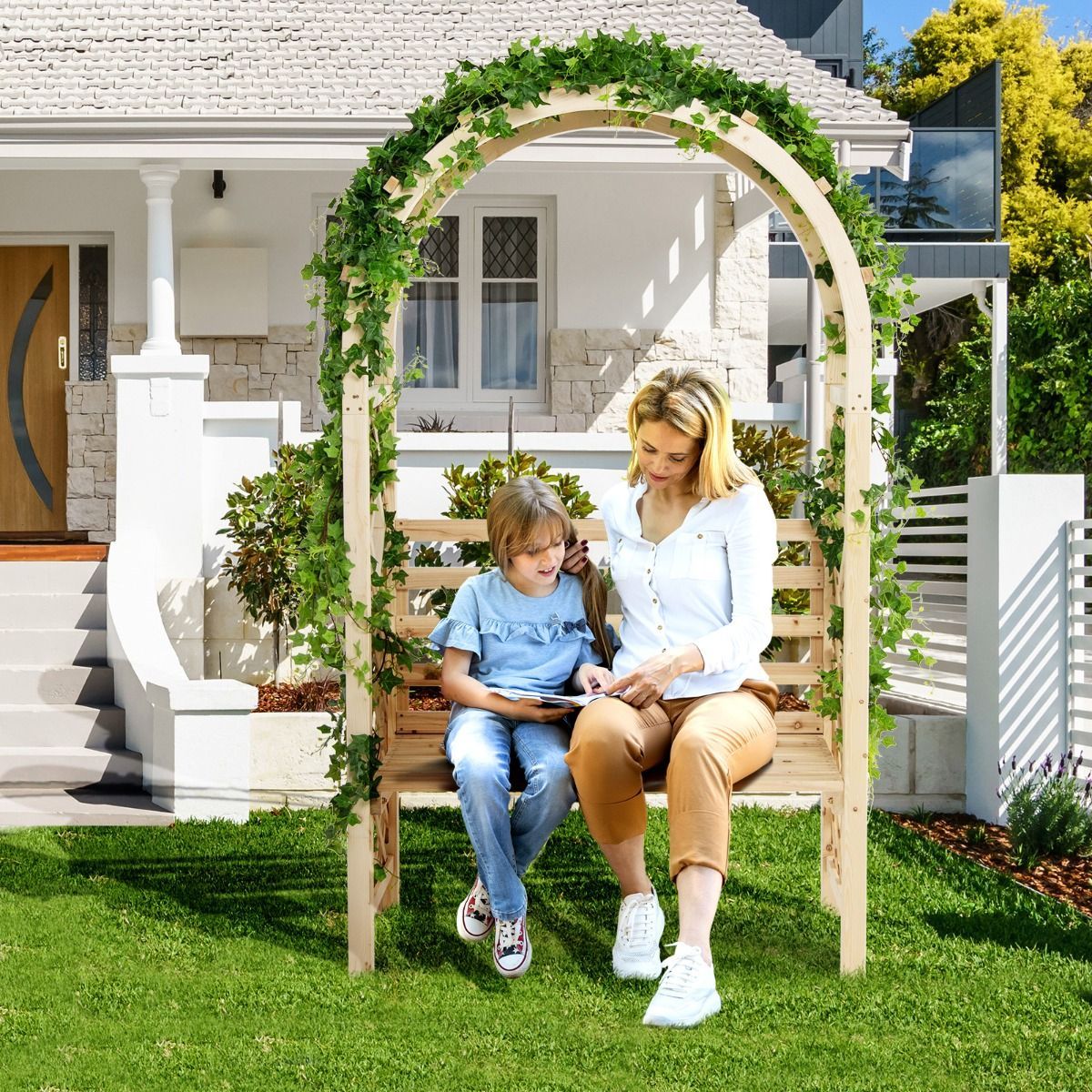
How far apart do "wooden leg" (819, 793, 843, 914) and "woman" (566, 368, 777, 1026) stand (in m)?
0.47

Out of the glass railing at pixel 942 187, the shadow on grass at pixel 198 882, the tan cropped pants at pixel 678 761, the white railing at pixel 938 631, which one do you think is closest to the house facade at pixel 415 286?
the white railing at pixel 938 631

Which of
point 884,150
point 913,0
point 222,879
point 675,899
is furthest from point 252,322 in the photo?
point 913,0

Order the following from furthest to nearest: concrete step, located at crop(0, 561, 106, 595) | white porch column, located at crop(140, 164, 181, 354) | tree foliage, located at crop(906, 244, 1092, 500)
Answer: tree foliage, located at crop(906, 244, 1092, 500), white porch column, located at crop(140, 164, 181, 354), concrete step, located at crop(0, 561, 106, 595)

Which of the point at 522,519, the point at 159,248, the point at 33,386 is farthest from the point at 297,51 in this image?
the point at 522,519

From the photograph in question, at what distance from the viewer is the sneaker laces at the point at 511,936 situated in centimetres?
356

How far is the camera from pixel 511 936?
11.7 feet

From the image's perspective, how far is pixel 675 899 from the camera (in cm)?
432

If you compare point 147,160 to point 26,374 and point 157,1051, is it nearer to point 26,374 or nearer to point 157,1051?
point 26,374

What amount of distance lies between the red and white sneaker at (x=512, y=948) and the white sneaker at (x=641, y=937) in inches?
10.7

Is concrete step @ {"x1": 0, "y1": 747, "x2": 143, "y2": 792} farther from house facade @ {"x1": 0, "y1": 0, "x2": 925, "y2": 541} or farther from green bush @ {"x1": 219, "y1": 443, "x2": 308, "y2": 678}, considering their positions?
house facade @ {"x1": 0, "y1": 0, "x2": 925, "y2": 541}

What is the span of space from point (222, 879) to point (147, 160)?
16.8 ft

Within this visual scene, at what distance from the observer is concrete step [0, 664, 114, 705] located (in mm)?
6176

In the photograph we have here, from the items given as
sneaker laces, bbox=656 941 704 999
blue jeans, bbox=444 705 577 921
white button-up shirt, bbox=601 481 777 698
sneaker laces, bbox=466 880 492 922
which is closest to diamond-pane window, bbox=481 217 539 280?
white button-up shirt, bbox=601 481 777 698

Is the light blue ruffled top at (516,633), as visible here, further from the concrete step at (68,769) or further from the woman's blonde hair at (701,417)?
the concrete step at (68,769)
